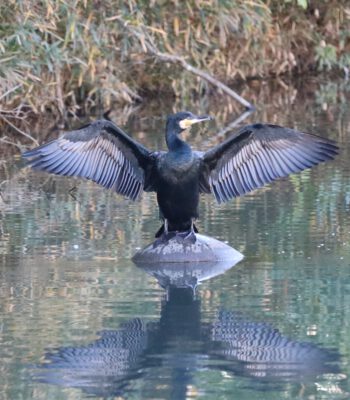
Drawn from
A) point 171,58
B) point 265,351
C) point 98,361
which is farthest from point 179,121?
point 171,58

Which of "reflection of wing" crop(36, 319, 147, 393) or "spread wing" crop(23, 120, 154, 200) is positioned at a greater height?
"spread wing" crop(23, 120, 154, 200)

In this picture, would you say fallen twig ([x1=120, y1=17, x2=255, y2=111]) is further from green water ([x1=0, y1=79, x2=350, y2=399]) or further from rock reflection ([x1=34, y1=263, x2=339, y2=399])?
rock reflection ([x1=34, y1=263, x2=339, y2=399])

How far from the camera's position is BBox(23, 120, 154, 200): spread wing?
833cm

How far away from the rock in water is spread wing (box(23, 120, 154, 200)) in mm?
505

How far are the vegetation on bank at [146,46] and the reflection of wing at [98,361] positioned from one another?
267 inches

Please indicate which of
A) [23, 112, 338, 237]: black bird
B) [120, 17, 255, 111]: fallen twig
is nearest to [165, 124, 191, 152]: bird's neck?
[23, 112, 338, 237]: black bird

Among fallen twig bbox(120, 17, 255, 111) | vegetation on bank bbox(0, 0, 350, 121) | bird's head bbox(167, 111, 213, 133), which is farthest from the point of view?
fallen twig bbox(120, 17, 255, 111)

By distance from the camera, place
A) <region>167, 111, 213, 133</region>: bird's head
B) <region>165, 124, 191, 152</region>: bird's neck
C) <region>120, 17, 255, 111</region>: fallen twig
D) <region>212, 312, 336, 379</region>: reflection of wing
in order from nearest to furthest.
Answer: <region>212, 312, 336, 379</region>: reflection of wing, <region>165, 124, 191, 152</region>: bird's neck, <region>167, 111, 213, 133</region>: bird's head, <region>120, 17, 255, 111</region>: fallen twig

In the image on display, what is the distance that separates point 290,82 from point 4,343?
48.7 feet

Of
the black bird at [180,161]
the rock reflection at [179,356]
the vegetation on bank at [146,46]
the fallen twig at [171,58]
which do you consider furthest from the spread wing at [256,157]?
the fallen twig at [171,58]

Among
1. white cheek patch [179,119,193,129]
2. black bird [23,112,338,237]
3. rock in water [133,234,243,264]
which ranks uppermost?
white cheek patch [179,119,193,129]

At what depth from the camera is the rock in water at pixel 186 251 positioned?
8070 mm

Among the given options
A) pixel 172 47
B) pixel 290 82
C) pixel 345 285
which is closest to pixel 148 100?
pixel 172 47

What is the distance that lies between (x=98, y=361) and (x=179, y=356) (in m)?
0.36
